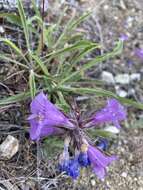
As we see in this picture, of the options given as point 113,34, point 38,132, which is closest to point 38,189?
point 38,132

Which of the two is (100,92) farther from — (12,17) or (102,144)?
(12,17)

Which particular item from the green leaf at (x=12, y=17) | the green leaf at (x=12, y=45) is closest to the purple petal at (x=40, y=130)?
the green leaf at (x=12, y=45)

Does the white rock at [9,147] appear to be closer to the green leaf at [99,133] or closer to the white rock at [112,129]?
the green leaf at [99,133]

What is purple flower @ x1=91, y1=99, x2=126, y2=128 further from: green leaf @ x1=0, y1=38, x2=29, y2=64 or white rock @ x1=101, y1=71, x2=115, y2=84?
white rock @ x1=101, y1=71, x2=115, y2=84

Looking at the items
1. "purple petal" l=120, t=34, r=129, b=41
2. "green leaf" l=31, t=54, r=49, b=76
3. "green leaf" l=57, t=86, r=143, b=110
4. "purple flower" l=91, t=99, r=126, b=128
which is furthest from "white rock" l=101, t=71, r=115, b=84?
"purple flower" l=91, t=99, r=126, b=128

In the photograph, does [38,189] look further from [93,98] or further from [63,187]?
[93,98]

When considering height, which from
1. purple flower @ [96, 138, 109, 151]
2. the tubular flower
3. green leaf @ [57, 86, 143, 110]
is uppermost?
green leaf @ [57, 86, 143, 110]
